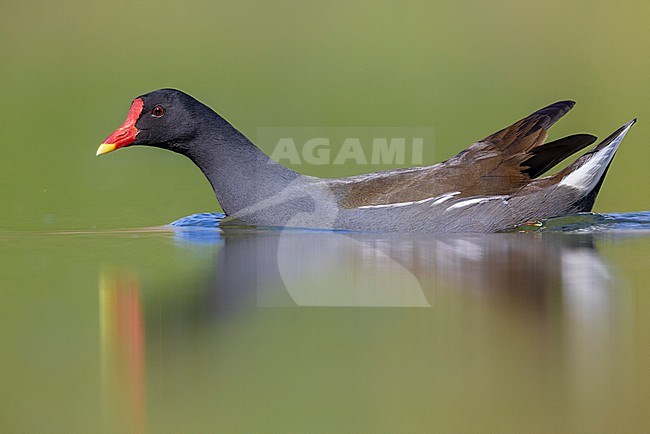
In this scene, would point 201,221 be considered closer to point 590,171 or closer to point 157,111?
point 157,111

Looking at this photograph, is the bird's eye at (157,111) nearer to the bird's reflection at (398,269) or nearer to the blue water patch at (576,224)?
the blue water patch at (576,224)

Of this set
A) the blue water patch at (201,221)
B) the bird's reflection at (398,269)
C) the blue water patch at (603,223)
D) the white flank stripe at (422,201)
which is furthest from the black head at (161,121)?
the blue water patch at (603,223)

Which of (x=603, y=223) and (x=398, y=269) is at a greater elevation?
(x=603, y=223)

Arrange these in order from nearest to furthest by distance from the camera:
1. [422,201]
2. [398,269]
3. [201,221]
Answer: [398,269]
[422,201]
[201,221]

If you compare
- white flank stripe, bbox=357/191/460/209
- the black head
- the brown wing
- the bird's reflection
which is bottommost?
the bird's reflection

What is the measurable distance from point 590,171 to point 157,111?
264cm

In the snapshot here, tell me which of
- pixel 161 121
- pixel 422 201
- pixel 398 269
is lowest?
pixel 398 269

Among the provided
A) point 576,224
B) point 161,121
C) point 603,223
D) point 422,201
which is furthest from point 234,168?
point 603,223

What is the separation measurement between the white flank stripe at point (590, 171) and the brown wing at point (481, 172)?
11 centimetres

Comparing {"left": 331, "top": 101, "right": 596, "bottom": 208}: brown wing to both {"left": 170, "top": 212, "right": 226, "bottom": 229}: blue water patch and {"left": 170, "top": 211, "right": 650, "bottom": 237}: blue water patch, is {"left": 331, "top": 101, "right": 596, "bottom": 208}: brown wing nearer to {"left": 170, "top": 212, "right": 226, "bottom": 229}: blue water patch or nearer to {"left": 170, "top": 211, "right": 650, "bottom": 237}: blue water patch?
{"left": 170, "top": 211, "right": 650, "bottom": 237}: blue water patch

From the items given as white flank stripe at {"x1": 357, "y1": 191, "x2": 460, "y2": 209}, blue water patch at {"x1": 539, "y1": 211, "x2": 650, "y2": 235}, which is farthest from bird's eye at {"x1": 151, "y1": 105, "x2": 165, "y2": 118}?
blue water patch at {"x1": 539, "y1": 211, "x2": 650, "y2": 235}

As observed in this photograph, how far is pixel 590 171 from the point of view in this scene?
6.14 metres

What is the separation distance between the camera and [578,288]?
4.05 m

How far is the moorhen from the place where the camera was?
19.3ft
